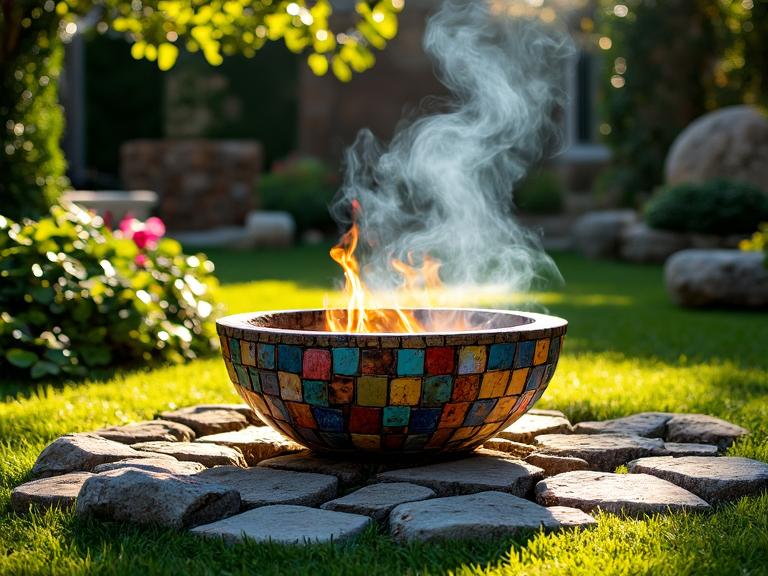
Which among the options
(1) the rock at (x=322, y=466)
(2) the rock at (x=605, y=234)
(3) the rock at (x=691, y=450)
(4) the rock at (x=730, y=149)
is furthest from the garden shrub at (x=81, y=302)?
(4) the rock at (x=730, y=149)

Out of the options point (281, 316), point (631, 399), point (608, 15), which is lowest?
point (631, 399)

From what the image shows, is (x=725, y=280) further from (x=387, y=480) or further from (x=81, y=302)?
(x=387, y=480)

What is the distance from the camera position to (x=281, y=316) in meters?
3.63

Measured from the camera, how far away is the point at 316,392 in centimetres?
294

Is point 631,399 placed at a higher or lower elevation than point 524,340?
lower

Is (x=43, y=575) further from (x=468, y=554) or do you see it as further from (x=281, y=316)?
(x=281, y=316)

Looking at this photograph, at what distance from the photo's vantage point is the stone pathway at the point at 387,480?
2.63 m

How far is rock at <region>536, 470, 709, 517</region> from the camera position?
2.75 m

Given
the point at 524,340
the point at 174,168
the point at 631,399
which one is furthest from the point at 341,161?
the point at 524,340

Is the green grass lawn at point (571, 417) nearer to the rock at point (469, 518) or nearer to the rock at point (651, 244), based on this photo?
the rock at point (469, 518)

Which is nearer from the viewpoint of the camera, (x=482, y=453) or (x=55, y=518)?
(x=55, y=518)

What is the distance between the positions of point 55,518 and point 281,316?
3.80 ft

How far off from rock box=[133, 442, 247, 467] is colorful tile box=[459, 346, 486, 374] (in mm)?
840

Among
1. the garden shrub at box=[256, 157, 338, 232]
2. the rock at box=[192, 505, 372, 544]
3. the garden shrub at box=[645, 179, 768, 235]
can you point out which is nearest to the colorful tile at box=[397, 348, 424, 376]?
the rock at box=[192, 505, 372, 544]
